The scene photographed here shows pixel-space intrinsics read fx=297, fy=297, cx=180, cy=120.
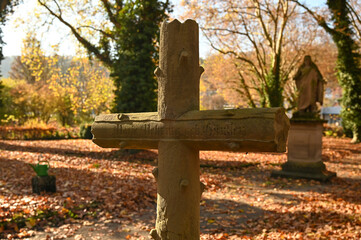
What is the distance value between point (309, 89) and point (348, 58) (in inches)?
467

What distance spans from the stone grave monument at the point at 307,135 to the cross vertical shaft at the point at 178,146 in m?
8.30

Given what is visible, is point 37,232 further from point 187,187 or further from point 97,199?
point 187,187

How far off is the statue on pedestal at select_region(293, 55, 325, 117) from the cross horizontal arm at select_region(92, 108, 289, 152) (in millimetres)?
8962

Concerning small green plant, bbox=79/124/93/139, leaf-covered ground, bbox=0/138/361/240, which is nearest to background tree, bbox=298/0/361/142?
leaf-covered ground, bbox=0/138/361/240

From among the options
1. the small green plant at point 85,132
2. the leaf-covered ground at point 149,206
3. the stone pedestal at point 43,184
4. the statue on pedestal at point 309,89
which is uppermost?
the statue on pedestal at point 309,89

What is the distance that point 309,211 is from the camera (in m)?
6.14

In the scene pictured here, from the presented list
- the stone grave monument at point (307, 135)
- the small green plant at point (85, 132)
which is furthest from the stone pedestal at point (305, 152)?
the small green plant at point (85, 132)

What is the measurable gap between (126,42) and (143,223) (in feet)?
32.8

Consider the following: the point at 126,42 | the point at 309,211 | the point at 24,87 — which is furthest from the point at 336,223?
the point at 24,87

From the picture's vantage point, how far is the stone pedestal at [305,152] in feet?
32.2

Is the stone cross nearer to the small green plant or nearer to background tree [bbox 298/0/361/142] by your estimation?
background tree [bbox 298/0/361/142]

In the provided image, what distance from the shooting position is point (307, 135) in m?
10.0

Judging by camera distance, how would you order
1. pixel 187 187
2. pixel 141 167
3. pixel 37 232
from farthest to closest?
pixel 141 167 < pixel 37 232 < pixel 187 187

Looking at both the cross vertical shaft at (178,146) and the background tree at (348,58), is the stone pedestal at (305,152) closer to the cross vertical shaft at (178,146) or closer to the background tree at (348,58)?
the cross vertical shaft at (178,146)
